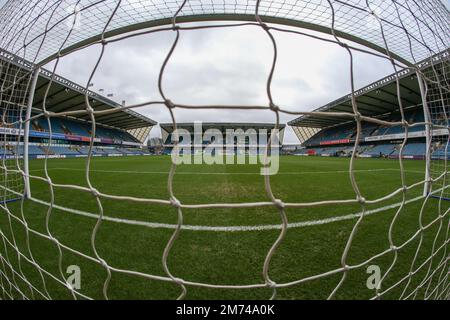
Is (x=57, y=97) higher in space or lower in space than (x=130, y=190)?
higher

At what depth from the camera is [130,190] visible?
408 cm

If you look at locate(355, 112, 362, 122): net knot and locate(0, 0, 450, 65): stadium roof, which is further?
locate(0, 0, 450, 65): stadium roof

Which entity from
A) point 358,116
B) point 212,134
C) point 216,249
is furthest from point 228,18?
point 216,249

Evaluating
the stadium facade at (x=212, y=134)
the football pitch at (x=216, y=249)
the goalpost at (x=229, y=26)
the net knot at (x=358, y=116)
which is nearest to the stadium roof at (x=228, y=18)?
the goalpost at (x=229, y=26)

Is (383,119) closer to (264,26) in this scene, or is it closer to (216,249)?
(216,249)

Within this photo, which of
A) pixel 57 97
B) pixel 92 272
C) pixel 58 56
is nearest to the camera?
pixel 58 56

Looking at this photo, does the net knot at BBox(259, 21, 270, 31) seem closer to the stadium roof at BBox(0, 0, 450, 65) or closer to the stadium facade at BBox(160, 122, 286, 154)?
the stadium roof at BBox(0, 0, 450, 65)

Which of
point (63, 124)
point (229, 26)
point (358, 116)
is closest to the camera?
point (229, 26)

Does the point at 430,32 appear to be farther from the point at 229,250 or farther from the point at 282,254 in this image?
the point at 229,250

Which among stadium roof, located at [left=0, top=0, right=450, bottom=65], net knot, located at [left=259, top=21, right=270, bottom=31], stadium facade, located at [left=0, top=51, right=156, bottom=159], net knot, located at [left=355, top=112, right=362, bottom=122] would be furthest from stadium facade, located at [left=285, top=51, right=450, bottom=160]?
stadium facade, located at [left=0, top=51, right=156, bottom=159]

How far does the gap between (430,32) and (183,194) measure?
3.47m

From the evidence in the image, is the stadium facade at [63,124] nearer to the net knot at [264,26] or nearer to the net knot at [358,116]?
the net knot at [264,26]
